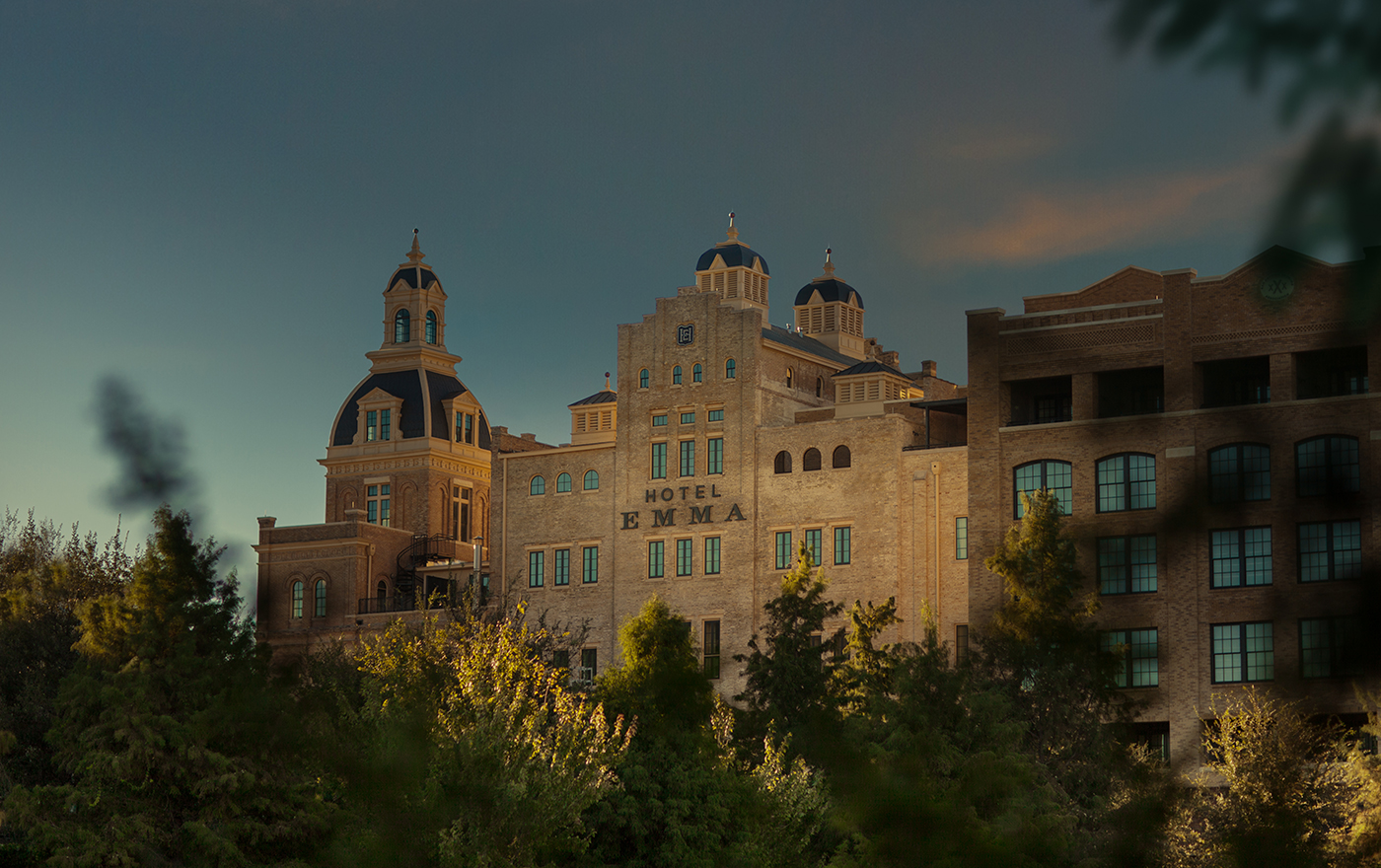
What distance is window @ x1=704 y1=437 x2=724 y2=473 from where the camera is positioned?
224ft

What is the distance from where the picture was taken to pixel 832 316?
84.1m

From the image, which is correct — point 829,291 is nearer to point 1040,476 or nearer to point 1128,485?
point 1040,476

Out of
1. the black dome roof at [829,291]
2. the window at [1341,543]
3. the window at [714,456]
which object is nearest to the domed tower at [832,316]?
the black dome roof at [829,291]

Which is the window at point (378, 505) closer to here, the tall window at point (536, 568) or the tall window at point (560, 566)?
the tall window at point (536, 568)

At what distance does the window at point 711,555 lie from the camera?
220ft

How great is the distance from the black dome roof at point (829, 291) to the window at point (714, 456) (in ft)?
56.6

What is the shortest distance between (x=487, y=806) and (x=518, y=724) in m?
3.39

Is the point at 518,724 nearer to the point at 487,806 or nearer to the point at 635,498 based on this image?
the point at 487,806

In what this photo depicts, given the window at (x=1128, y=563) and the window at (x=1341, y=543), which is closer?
the window at (x=1128, y=563)

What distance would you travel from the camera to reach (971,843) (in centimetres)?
477

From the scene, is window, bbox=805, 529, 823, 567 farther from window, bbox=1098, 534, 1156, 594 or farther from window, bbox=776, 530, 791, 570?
window, bbox=1098, 534, 1156, 594

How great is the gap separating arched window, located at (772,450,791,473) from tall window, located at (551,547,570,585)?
29.3 ft

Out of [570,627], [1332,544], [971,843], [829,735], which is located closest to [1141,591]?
[1332,544]

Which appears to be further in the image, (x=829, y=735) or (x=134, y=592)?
(x=134, y=592)
